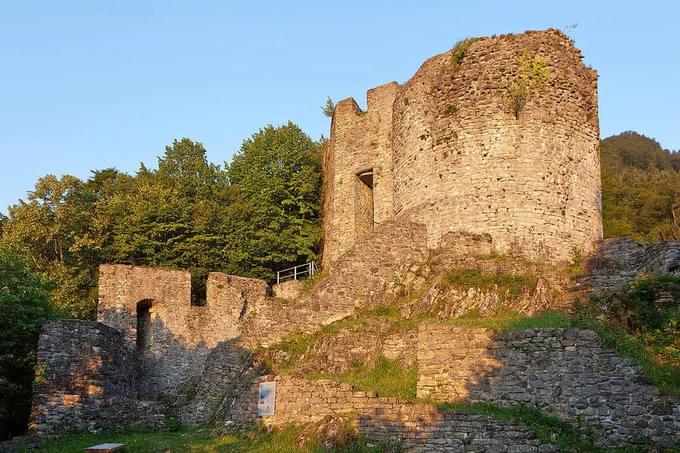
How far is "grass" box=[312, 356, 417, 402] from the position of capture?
1722 centimetres

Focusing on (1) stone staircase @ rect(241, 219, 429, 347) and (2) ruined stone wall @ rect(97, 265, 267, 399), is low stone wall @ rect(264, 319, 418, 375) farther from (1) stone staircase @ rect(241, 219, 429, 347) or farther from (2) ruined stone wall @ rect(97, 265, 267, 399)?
(2) ruined stone wall @ rect(97, 265, 267, 399)

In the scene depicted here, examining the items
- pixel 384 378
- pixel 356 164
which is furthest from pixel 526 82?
pixel 384 378

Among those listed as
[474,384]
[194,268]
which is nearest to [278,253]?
[194,268]

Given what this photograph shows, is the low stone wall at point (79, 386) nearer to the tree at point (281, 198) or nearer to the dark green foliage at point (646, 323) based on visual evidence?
the dark green foliage at point (646, 323)

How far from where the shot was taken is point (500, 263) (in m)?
22.4

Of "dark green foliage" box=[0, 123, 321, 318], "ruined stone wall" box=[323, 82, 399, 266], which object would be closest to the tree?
"dark green foliage" box=[0, 123, 321, 318]

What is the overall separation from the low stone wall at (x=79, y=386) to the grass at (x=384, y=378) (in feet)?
17.4

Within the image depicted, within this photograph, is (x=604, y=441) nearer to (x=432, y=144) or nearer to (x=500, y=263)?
(x=500, y=263)

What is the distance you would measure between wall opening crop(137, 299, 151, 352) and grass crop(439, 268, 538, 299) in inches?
457

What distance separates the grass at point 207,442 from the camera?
15531 mm

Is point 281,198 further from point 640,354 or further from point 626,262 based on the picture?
point 640,354

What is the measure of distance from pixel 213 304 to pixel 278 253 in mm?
5603

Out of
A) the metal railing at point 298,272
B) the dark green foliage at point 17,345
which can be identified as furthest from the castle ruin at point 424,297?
the dark green foliage at point 17,345

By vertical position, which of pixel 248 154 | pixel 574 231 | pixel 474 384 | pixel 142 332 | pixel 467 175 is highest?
pixel 248 154
